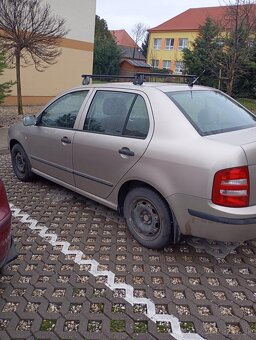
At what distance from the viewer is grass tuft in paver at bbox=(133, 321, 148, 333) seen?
2215mm

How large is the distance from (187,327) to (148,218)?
3.81 ft


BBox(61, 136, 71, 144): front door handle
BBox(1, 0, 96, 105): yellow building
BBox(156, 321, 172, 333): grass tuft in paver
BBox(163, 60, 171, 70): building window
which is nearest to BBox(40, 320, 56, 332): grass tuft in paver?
BBox(156, 321, 172, 333): grass tuft in paver

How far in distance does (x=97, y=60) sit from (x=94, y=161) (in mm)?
36328

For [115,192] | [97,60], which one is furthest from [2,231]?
[97,60]

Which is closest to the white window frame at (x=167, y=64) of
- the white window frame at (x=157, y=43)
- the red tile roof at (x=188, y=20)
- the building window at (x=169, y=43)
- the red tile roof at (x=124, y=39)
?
the building window at (x=169, y=43)

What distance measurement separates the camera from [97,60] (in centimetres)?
3747

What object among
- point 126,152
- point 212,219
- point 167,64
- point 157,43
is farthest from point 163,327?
point 157,43

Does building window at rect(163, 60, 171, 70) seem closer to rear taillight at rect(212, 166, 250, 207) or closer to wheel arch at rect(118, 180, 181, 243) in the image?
wheel arch at rect(118, 180, 181, 243)

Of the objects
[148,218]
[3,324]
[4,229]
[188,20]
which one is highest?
[188,20]

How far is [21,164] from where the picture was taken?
16.6 feet

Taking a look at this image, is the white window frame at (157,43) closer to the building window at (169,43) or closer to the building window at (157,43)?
the building window at (157,43)

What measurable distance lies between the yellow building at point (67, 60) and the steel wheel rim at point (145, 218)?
13.2m

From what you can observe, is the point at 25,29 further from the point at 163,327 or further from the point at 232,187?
the point at 163,327

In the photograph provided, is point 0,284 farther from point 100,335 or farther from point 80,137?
point 80,137
